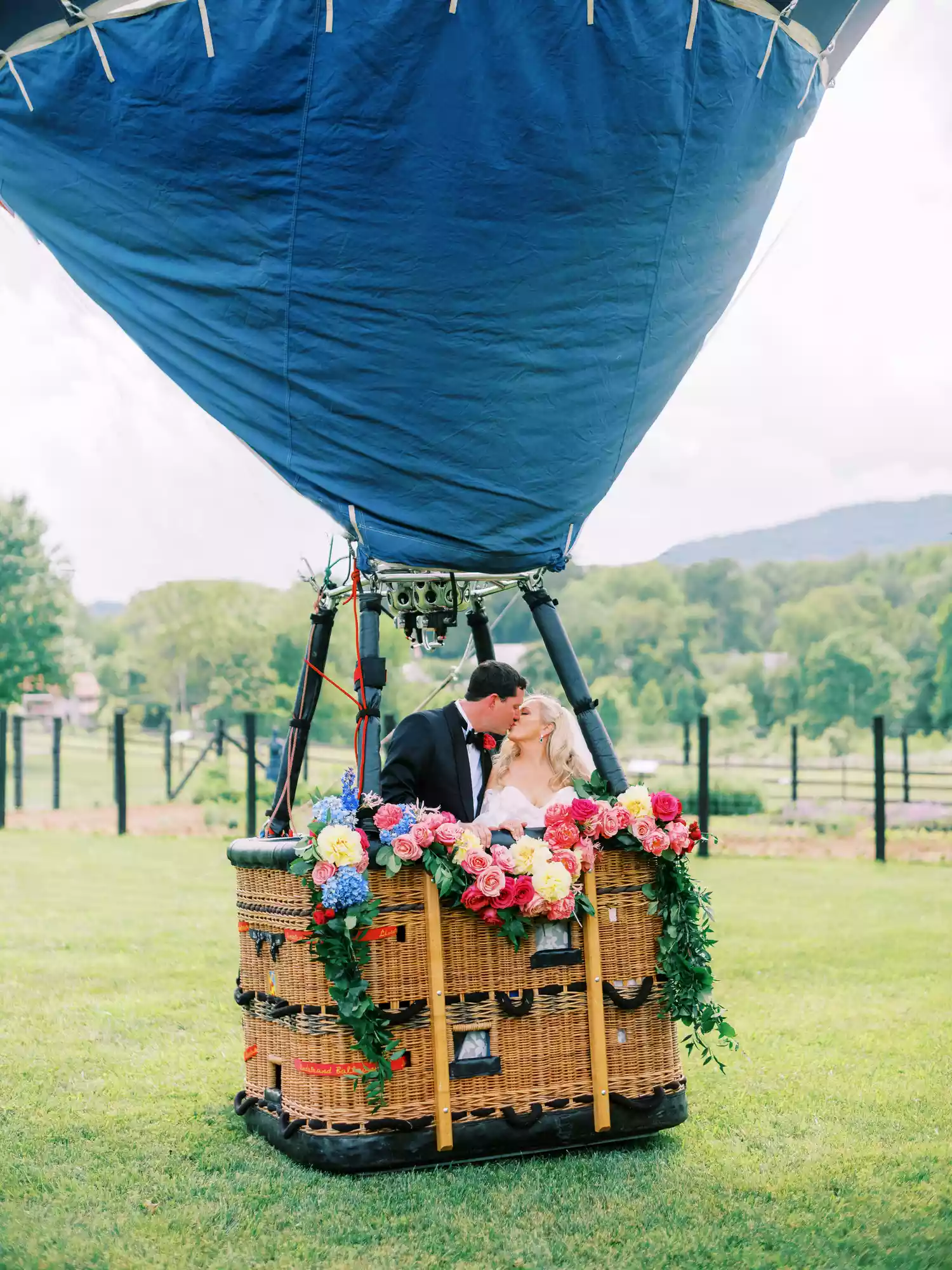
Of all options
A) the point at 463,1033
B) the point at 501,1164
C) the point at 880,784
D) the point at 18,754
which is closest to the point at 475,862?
the point at 463,1033

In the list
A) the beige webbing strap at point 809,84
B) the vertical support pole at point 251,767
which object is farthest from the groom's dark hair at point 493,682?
the vertical support pole at point 251,767

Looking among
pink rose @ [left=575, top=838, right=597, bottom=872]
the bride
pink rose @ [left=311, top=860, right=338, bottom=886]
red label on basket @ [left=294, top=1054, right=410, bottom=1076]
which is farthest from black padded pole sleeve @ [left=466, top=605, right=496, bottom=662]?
red label on basket @ [left=294, top=1054, right=410, bottom=1076]

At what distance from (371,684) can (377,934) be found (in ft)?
2.66

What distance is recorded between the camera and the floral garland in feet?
13.2

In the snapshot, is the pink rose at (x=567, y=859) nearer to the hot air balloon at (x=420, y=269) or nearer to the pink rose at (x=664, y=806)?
the hot air balloon at (x=420, y=269)

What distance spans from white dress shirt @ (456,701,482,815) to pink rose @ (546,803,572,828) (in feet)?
1.60

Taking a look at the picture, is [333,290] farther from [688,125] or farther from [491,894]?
[491,894]

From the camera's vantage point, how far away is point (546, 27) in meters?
4.08

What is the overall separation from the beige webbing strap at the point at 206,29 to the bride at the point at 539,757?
258 cm

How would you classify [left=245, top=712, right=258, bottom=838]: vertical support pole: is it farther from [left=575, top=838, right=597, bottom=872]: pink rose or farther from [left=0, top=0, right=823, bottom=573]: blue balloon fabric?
[left=575, top=838, right=597, bottom=872]: pink rose

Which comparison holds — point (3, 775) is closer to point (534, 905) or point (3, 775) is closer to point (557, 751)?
point (557, 751)

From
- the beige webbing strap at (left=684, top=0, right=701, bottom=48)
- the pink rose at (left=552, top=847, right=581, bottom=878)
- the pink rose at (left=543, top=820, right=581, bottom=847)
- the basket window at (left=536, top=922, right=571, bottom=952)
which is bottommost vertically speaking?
the basket window at (left=536, top=922, right=571, bottom=952)

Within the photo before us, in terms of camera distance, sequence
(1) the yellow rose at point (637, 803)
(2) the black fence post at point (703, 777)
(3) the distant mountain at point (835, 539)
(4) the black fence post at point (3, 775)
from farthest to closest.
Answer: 1. (4) the black fence post at point (3, 775)
2. (2) the black fence post at point (703, 777)
3. (3) the distant mountain at point (835, 539)
4. (1) the yellow rose at point (637, 803)

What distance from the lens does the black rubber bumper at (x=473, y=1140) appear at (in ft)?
13.4
